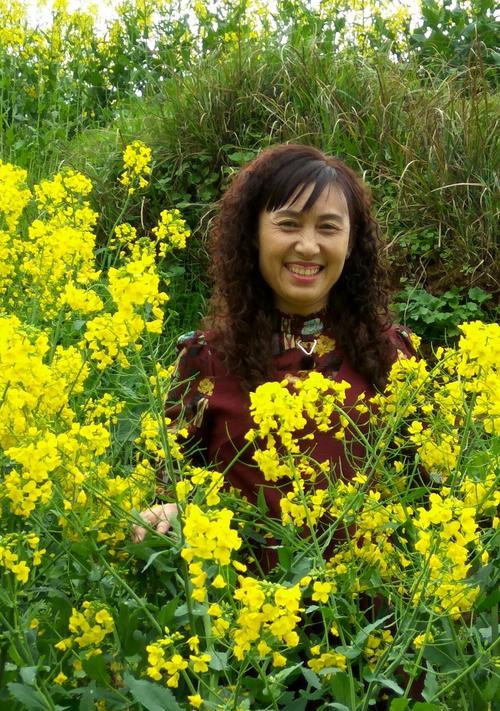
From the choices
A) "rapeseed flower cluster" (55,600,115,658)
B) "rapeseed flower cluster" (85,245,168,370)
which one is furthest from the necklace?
"rapeseed flower cluster" (55,600,115,658)

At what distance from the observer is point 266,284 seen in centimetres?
286

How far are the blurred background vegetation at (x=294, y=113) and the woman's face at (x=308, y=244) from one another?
989mm

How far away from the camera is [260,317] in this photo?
109 inches

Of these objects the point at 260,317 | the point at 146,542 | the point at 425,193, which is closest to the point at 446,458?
Result: the point at 146,542

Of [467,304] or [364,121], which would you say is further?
[364,121]

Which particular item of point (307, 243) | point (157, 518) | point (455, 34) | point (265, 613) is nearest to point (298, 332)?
point (307, 243)

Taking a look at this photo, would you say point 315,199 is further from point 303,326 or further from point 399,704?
point 399,704

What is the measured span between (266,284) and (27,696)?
1.53 meters

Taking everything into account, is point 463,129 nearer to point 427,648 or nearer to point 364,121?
point 364,121

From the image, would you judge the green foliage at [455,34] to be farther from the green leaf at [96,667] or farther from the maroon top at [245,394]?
the green leaf at [96,667]

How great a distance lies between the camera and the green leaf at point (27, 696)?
1.53m

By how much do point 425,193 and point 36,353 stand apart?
318cm

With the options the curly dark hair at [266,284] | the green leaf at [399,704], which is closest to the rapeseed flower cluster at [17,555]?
the green leaf at [399,704]

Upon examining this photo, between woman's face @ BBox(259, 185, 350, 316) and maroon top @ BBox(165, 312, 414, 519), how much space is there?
137 millimetres
